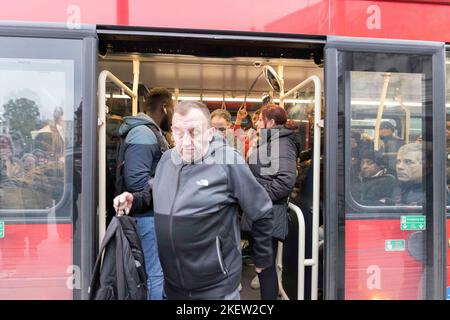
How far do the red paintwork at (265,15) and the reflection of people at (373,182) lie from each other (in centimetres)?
70

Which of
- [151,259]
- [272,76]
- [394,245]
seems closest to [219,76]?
[272,76]

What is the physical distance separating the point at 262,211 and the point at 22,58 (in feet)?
4.73

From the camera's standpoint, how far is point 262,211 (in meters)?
1.72

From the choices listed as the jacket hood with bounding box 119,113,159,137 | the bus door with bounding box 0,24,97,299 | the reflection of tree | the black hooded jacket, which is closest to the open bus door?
the black hooded jacket

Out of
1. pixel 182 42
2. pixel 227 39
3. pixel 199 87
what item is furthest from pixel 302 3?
pixel 199 87

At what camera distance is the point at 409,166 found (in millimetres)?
2150

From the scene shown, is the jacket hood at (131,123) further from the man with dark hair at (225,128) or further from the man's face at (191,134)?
the man with dark hair at (225,128)

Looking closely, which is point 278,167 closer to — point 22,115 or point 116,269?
point 116,269

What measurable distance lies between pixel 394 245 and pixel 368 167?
47cm

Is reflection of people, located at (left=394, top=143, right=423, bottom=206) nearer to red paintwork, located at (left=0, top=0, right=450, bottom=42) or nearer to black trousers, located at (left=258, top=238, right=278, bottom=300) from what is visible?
red paintwork, located at (left=0, top=0, right=450, bottom=42)

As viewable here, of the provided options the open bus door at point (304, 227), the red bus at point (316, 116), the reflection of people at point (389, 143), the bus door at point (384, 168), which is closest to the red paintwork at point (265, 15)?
the red bus at point (316, 116)

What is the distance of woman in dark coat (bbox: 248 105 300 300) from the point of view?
8.07 ft

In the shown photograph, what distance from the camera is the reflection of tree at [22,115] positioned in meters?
1.90

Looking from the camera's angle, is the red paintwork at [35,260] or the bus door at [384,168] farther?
the bus door at [384,168]
